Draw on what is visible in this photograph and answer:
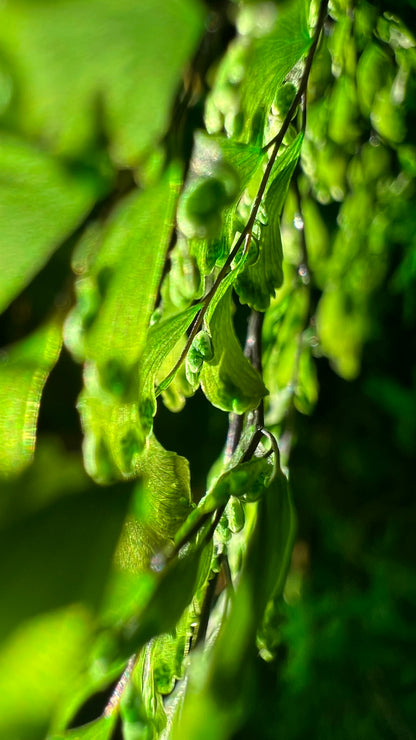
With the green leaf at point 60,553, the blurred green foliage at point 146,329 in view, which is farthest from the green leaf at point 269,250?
the green leaf at point 60,553

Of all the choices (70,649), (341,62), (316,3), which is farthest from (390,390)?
(70,649)

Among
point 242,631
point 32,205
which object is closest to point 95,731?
point 242,631

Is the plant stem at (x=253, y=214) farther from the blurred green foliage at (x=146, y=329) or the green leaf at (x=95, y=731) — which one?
the green leaf at (x=95, y=731)

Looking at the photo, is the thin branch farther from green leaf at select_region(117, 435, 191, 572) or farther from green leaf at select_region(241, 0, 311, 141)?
green leaf at select_region(117, 435, 191, 572)

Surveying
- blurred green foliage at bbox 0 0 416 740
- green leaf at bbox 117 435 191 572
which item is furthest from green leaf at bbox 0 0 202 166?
green leaf at bbox 117 435 191 572

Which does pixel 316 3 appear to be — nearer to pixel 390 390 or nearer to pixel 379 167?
pixel 379 167
